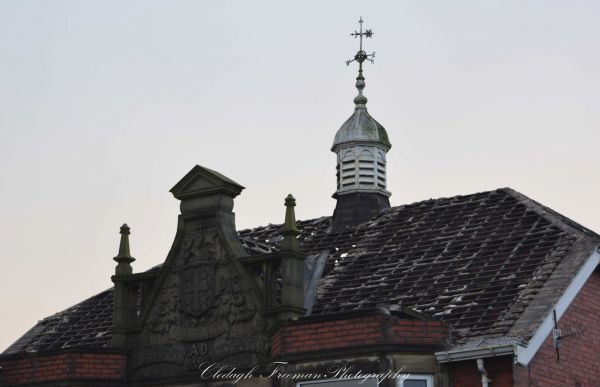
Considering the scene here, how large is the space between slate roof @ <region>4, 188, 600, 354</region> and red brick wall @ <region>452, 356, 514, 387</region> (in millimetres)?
557

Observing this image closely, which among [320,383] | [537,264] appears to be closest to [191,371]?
[320,383]

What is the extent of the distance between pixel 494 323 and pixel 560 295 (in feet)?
4.36

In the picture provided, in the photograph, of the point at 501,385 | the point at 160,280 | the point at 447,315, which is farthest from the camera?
the point at 160,280

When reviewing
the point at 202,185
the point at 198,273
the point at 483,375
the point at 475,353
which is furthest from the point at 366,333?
the point at 202,185

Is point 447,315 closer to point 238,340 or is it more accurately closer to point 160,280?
point 238,340

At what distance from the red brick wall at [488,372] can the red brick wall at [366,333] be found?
1.93 feet

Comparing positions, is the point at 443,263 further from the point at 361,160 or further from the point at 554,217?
the point at 361,160

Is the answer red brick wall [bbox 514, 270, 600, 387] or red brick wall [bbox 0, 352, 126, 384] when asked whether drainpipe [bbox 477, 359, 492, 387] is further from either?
red brick wall [bbox 0, 352, 126, 384]

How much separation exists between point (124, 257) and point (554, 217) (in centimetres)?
881

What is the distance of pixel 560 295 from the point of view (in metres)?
26.1

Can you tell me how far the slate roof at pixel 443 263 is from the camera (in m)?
26.9

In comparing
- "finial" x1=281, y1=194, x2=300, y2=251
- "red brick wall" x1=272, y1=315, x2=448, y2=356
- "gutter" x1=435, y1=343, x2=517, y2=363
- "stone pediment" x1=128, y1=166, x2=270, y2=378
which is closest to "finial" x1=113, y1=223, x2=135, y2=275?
"stone pediment" x1=128, y1=166, x2=270, y2=378

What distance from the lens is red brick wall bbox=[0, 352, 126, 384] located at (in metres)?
28.4

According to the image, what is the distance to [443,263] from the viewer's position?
29.3 m
